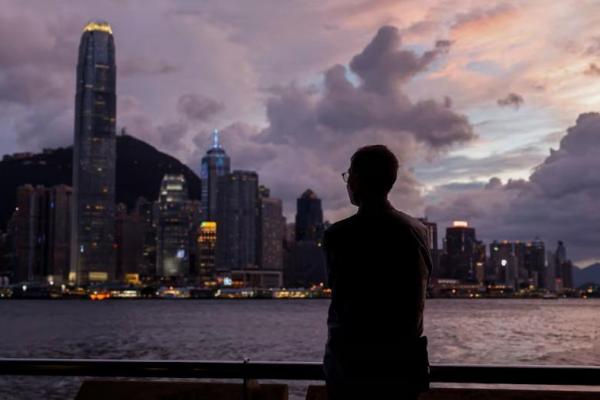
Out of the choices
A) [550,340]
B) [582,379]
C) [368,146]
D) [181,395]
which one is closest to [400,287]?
[368,146]

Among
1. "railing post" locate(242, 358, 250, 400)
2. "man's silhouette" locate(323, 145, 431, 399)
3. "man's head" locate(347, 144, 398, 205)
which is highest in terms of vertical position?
"man's head" locate(347, 144, 398, 205)

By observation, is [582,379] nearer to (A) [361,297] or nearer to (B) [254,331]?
(A) [361,297]

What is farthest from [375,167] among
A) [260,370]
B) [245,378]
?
[245,378]

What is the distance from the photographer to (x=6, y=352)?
6184 cm

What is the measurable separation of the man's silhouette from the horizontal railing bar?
1.10 m

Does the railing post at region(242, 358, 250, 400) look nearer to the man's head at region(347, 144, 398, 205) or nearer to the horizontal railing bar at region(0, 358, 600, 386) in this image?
the horizontal railing bar at region(0, 358, 600, 386)

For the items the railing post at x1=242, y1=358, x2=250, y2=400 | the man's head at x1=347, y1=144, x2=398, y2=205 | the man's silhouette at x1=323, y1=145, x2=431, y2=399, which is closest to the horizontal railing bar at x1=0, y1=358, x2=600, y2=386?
the railing post at x1=242, y1=358, x2=250, y2=400

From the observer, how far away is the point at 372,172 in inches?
151

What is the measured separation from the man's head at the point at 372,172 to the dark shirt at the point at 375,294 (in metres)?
0.08

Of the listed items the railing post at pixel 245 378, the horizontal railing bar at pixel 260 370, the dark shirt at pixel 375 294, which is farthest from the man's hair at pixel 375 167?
the railing post at pixel 245 378

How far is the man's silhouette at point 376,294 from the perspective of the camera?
11.7 feet

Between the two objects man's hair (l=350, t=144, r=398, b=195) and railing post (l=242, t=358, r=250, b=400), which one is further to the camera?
railing post (l=242, t=358, r=250, b=400)

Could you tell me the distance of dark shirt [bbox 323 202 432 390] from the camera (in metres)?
3.58

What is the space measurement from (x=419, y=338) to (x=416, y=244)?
0.45 metres
